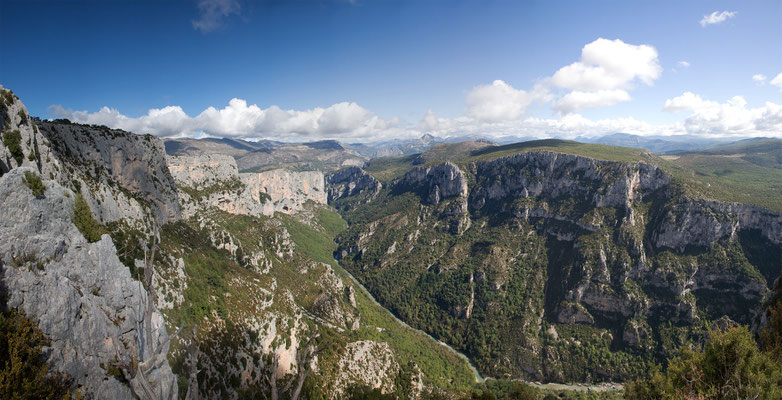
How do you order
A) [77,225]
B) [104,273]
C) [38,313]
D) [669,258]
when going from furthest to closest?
[669,258], [77,225], [104,273], [38,313]

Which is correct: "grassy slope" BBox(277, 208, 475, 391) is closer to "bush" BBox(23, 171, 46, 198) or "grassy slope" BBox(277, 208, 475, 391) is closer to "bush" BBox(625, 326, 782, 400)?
"bush" BBox(625, 326, 782, 400)

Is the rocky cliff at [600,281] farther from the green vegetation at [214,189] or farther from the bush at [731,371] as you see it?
the bush at [731,371]

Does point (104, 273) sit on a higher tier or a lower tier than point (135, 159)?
lower

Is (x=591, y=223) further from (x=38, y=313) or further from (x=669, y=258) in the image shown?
(x=38, y=313)

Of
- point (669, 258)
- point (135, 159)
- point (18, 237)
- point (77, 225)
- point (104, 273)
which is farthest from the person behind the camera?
point (669, 258)

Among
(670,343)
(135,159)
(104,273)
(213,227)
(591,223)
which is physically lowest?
(670,343)

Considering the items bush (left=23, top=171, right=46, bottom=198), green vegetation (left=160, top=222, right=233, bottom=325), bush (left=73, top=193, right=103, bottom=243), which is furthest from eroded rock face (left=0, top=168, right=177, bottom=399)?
green vegetation (left=160, top=222, right=233, bottom=325)

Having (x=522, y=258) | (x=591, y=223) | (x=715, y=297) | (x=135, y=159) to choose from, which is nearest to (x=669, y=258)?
(x=715, y=297)
